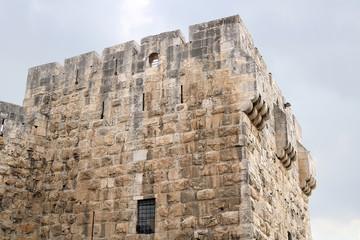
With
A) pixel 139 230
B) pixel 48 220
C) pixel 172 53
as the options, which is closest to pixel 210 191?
pixel 139 230

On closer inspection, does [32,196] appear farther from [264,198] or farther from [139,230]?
[264,198]

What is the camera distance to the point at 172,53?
417 inches

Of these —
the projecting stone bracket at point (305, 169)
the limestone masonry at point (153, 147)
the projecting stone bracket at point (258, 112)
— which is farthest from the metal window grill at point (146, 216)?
the projecting stone bracket at point (305, 169)

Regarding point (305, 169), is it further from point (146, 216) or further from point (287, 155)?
point (146, 216)

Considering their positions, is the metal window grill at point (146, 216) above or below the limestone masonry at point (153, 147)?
below

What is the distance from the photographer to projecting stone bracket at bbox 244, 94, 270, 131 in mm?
9512

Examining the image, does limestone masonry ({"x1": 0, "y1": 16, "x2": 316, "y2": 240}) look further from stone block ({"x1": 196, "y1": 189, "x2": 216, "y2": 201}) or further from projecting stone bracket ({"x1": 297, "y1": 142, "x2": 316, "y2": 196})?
projecting stone bracket ({"x1": 297, "y1": 142, "x2": 316, "y2": 196})

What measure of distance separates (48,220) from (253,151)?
15.1ft

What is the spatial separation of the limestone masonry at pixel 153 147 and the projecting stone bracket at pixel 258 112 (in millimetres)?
29

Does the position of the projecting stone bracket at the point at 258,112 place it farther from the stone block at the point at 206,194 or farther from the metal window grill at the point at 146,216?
the metal window grill at the point at 146,216

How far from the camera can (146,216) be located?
31.5 feet

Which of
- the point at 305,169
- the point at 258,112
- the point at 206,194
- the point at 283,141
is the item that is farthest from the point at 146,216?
the point at 305,169

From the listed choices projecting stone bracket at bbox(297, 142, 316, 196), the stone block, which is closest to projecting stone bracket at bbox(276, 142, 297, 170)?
projecting stone bracket at bbox(297, 142, 316, 196)

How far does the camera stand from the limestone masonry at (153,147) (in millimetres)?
9242
